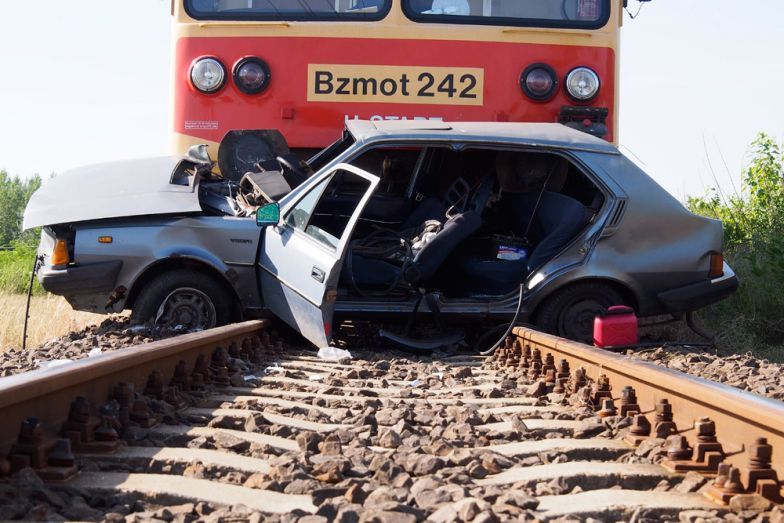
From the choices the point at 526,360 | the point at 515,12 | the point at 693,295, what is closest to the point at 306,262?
the point at 526,360

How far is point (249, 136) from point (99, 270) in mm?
1715

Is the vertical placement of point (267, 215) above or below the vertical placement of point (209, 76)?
below

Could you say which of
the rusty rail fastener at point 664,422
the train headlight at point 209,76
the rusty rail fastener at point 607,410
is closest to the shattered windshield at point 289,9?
the train headlight at point 209,76

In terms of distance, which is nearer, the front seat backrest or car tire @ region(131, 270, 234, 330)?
car tire @ region(131, 270, 234, 330)

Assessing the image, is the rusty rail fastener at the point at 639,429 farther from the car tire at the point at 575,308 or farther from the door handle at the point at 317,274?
the car tire at the point at 575,308

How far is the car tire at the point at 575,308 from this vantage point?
6988 mm

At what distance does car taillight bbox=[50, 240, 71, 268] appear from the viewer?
675 centimetres

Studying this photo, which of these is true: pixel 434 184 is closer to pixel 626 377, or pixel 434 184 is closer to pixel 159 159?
Answer: pixel 159 159

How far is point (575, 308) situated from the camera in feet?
23.0

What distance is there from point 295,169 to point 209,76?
1.22 meters

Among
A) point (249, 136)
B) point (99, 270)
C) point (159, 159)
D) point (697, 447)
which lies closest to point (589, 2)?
point (249, 136)

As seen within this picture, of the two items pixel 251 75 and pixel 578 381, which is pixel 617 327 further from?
pixel 251 75

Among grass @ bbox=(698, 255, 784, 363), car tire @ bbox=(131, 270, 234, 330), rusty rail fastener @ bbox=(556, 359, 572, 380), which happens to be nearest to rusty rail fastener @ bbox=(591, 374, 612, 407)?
rusty rail fastener @ bbox=(556, 359, 572, 380)

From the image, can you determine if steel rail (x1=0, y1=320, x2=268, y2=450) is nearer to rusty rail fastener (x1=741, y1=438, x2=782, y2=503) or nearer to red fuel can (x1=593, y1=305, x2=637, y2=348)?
rusty rail fastener (x1=741, y1=438, x2=782, y2=503)
